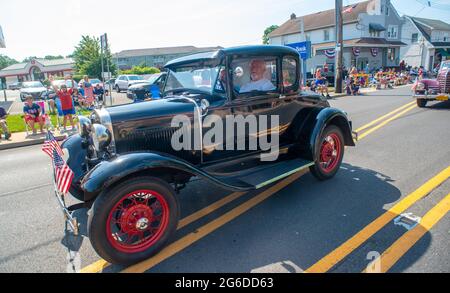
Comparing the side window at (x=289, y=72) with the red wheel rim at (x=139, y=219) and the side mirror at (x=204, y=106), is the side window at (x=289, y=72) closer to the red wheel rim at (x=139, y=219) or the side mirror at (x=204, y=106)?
the side mirror at (x=204, y=106)

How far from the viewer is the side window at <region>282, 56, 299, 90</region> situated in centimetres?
438

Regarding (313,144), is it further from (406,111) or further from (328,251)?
(406,111)

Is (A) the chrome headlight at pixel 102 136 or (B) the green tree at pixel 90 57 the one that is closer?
(A) the chrome headlight at pixel 102 136

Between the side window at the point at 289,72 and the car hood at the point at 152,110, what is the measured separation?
1.55m

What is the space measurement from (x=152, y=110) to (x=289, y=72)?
216 cm

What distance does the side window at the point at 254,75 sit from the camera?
385cm

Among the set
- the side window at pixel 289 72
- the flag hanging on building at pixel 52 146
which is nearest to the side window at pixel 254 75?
the side window at pixel 289 72

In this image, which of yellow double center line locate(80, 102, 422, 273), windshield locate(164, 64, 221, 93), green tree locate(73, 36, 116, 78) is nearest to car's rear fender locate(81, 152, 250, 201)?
yellow double center line locate(80, 102, 422, 273)

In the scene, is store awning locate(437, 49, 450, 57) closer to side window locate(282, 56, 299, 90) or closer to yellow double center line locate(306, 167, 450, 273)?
yellow double center line locate(306, 167, 450, 273)

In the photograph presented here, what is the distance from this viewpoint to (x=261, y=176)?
12.3 ft

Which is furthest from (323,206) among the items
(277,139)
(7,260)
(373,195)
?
(7,260)

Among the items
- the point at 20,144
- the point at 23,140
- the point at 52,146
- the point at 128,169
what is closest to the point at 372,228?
the point at 128,169

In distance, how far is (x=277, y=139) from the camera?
4406 mm
